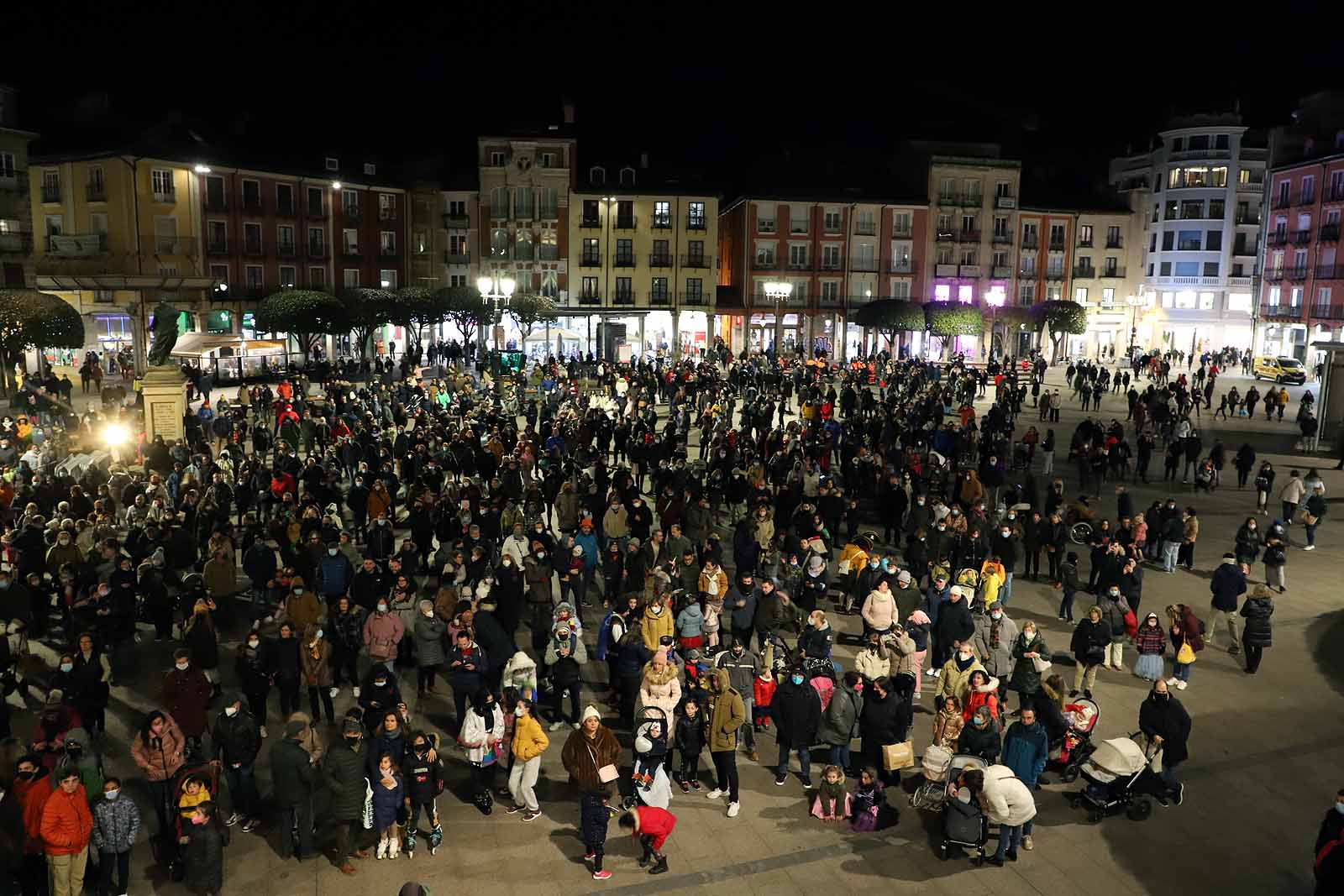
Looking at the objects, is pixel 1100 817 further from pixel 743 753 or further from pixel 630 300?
pixel 630 300

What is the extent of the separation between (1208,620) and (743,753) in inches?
313

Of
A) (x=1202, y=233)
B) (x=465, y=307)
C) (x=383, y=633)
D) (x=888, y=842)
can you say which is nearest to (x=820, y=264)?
(x=465, y=307)

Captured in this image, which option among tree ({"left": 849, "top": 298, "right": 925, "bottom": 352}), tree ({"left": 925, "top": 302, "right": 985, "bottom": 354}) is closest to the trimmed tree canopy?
tree ({"left": 925, "top": 302, "right": 985, "bottom": 354})

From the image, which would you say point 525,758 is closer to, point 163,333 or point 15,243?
point 163,333

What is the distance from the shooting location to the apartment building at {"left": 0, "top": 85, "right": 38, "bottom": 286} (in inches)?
1768

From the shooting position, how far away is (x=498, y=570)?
1278 centimetres

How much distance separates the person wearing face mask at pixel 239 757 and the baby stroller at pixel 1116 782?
7.79 meters

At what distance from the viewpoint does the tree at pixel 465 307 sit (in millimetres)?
49281

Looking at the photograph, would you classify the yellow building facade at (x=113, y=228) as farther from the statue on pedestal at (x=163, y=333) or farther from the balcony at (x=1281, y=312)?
the balcony at (x=1281, y=312)

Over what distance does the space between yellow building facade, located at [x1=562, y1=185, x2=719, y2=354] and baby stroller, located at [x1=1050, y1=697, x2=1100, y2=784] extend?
48897mm

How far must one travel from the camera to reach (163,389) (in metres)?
23.7

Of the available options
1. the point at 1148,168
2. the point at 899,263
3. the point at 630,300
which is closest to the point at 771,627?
the point at 630,300

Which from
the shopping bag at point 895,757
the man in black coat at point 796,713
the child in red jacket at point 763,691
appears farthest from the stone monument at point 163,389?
the shopping bag at point 895,757

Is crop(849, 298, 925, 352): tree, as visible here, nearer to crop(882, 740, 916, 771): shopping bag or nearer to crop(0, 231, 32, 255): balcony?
crop(0, 231, 32, 255): balcony
